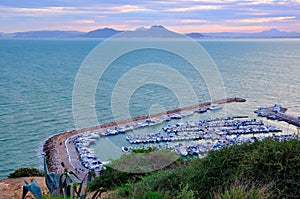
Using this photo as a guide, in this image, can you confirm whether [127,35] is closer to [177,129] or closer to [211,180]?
[211,180]

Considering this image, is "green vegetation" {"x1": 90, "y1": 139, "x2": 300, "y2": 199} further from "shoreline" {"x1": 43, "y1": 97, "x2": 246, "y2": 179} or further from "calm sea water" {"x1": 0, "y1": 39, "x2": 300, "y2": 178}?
"calm sea water" {"x1": 0, "y1": 39, "x2": 300, "y2": 178}

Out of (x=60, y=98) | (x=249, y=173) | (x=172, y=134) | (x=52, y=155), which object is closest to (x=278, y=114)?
(x=172, y=134)

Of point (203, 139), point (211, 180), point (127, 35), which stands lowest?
point (203, 139)

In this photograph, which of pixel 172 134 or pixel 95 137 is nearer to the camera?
pixel 95 137

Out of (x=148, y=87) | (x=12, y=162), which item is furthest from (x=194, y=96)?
(x=12, y=162)

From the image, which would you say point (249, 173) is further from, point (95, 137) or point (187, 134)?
point (187, 134)

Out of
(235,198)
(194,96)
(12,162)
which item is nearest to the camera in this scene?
(235,198)

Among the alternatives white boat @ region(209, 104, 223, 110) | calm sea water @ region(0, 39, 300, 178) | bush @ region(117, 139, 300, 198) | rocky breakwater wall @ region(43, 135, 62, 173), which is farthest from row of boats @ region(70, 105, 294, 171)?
bush @ region(117, 139, 300, 198)

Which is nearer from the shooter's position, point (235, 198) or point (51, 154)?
point (235, 198)
